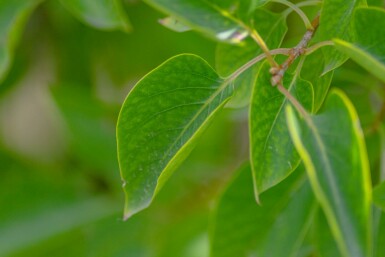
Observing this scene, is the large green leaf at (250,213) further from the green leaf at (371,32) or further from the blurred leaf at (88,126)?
the blurred leaf at (88,126)

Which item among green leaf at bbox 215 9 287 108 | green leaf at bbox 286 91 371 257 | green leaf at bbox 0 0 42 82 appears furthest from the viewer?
green leaf at bbox 0 0 42 82

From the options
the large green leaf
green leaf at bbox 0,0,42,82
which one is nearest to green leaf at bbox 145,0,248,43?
the large green leaf

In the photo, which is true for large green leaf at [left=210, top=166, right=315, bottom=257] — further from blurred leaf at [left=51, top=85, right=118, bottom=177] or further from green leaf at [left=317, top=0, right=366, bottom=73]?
blurred leaf at [left=51, top=85, right=118, bottom=177]

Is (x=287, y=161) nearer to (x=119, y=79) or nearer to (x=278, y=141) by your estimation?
(x=278, y=141)

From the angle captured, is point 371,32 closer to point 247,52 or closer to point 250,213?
point 247,52

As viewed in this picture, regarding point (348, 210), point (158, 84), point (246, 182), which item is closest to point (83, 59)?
point (246, 182)
